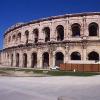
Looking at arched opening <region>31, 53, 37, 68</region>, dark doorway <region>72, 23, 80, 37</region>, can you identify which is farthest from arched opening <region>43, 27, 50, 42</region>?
dark doorway <region>72, 23, 80, 37</region>

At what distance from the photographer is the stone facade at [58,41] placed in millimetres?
36844

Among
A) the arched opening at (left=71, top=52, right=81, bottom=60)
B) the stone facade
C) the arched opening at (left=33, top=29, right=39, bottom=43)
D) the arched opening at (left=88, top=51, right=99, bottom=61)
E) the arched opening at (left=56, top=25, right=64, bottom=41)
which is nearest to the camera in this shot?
the stone facade

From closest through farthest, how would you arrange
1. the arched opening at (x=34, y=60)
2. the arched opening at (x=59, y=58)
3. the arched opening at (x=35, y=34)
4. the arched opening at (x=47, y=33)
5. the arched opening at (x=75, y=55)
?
1. the arched opening at (x=75, y=55)
2. the arched opening at (x=59, y=58)
3. the arched opening at (x=47, y=33)
4. the arched opening at (x=34, y=60)
5. the arched opening at (x=35, y=34)

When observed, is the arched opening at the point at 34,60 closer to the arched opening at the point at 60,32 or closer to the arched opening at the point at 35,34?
the arched opening at the point at 35,34

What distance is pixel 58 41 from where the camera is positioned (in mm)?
38344

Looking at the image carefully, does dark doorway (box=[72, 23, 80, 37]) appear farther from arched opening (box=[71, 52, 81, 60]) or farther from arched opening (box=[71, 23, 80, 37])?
arched opening (box=[71, 52, 81, 60])

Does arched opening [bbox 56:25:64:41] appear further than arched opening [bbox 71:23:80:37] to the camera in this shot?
Yes

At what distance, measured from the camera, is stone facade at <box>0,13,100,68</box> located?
3684cm

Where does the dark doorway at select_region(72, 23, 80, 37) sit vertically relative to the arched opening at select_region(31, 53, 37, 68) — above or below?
above

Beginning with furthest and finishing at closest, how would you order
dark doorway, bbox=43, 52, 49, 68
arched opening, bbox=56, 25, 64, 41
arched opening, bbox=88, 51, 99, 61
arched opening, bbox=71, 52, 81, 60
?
1. dark doorway, bbox=43, 52, 49, 68
2. arched opening, bbox=56, 25, 64, 41
3. arched opening, bbox=71, 52, 81, 60
4. arched opening, bbox=88, 51, 99, 61

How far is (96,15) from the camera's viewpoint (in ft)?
121

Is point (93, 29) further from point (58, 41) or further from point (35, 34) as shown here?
point (35, 34)

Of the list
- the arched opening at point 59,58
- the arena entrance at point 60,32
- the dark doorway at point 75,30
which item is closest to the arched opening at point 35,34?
the arena entrance at point 60,32

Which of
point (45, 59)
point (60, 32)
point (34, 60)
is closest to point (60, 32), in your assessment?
→ point (60, 32)
